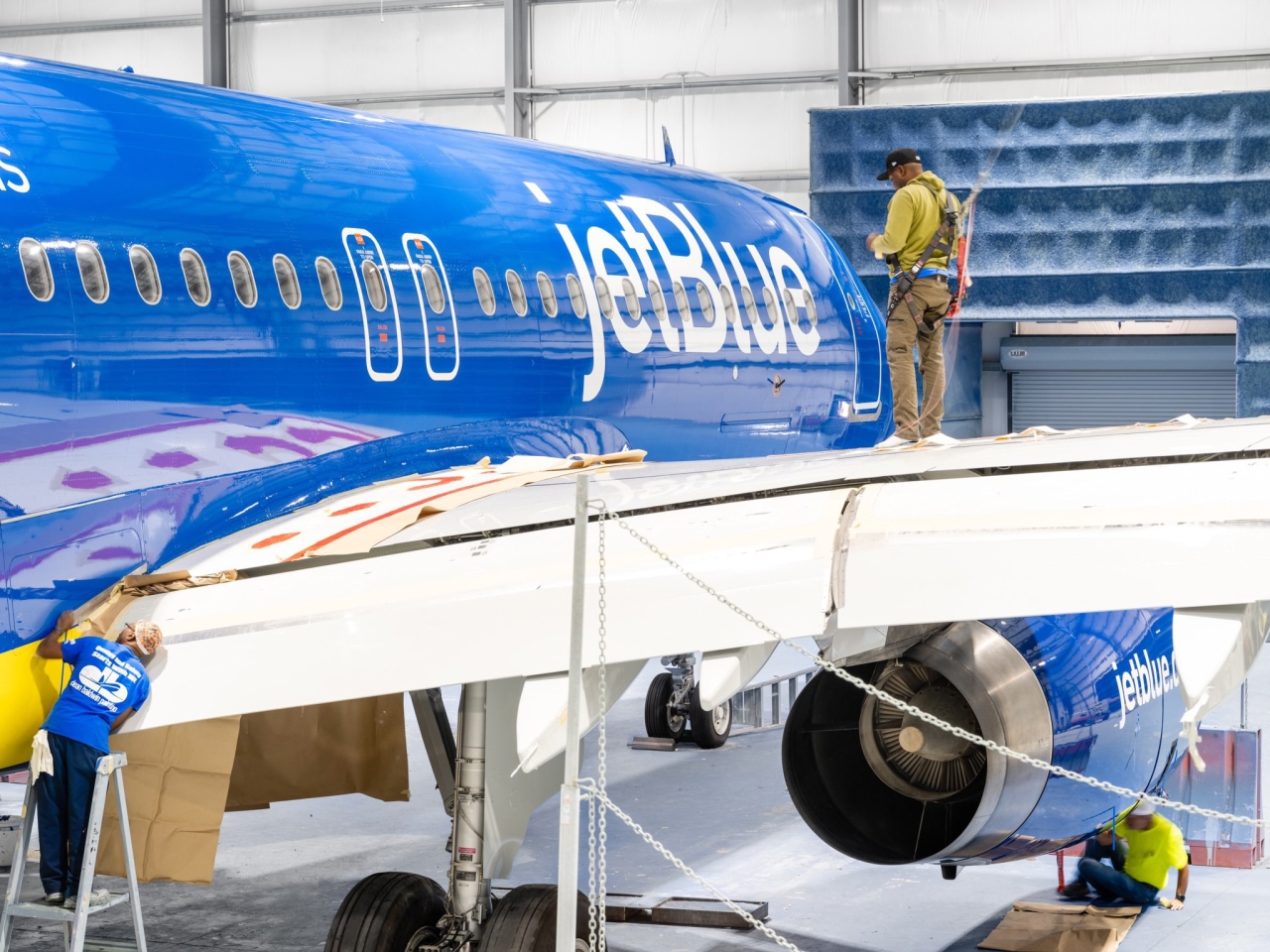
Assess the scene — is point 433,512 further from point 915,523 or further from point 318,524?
point 915,523

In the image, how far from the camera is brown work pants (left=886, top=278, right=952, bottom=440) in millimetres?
11453

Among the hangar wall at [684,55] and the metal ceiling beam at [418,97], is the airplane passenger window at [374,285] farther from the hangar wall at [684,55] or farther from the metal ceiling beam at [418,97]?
the metal ceiling beam at [418,97]

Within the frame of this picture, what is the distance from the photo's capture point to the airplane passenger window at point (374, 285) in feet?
27.0

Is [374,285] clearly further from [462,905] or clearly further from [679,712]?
[679,712]

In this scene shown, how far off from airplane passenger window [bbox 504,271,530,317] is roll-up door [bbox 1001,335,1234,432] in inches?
843

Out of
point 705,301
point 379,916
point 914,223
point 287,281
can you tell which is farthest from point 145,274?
point 914,223

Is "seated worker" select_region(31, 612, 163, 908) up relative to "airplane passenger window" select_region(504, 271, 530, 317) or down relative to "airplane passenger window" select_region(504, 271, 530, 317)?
down

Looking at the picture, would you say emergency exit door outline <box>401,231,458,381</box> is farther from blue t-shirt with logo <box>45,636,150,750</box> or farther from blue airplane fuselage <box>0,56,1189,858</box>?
blue t-shirt with logo <box>45,636,150,750</box>

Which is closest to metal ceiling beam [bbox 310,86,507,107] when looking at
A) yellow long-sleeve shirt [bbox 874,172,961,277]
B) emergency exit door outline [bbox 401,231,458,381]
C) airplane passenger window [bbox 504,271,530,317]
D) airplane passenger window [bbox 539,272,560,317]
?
yellow long-sleeve shirt [bbox 874,172,961,277]

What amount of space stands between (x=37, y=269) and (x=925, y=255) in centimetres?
653

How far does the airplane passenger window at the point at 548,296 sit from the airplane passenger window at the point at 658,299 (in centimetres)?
126

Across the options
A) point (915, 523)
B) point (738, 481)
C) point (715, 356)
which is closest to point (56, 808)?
point (738, 481)

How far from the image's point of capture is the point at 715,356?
11617 millimetres

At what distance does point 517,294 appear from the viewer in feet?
30.9
